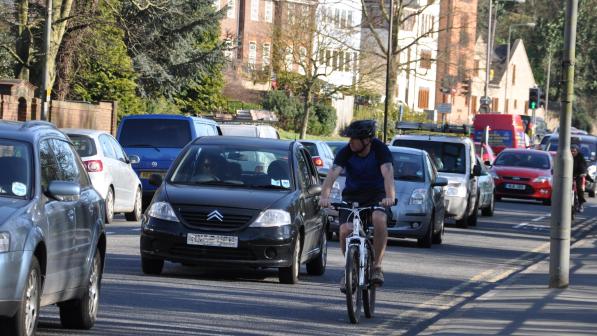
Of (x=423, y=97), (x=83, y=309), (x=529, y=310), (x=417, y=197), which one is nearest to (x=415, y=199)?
(x=417, y=197)

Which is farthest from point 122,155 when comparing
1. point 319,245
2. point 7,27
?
point 7,27

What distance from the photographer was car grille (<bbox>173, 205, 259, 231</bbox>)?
15266 millimetres

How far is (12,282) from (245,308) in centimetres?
443

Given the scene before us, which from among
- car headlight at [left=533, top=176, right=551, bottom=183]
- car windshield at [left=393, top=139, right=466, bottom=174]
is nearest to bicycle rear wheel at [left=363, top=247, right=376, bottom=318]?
car windshield at [left=393, top=139, right=466, bottom=174]

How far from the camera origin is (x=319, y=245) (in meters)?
17.0

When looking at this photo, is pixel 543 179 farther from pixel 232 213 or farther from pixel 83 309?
pixel 83 309

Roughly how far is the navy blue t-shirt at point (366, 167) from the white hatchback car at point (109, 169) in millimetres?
11306

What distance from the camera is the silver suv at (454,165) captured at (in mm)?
29286

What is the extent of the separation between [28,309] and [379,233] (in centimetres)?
433

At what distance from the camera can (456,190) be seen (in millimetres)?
29234

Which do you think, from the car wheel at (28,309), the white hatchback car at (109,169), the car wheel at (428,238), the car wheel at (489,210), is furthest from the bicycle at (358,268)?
the car wheel at (489,210)

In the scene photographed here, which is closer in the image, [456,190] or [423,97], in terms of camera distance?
[456,190]

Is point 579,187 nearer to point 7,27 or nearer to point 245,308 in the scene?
point 7,27

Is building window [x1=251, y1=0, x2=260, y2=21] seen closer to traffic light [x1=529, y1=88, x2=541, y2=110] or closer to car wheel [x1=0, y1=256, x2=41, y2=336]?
traffic light [x1=529, y1=88, x2=541, y2=110]
